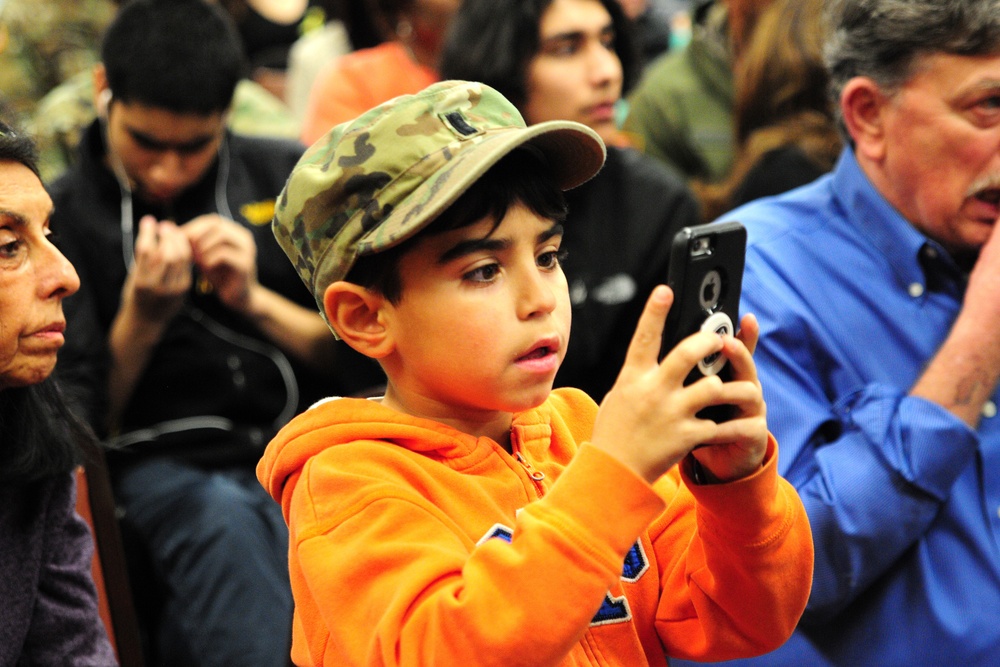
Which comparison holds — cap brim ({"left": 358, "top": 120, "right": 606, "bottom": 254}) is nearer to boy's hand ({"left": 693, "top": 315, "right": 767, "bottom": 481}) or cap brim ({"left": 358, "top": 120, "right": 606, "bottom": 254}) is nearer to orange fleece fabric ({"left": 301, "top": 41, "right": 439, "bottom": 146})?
boy's hand ({"left": 693, "top": 315, "right": 767, "bottom": 481})

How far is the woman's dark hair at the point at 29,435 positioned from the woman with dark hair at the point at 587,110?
3.90 ft

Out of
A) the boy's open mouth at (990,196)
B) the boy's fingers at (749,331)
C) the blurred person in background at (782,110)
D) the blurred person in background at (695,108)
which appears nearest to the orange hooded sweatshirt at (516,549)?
the boy's fingers at (749,331)

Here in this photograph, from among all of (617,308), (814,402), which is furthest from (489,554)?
(617,308)

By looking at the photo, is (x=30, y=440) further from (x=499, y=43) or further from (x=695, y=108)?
(x=695, y=108)

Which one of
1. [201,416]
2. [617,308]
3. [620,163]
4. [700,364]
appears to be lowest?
[201,416]

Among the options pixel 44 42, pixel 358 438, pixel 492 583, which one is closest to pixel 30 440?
pixel 358 438

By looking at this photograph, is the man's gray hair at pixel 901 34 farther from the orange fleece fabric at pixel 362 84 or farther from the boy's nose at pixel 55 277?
the orange fleece fabric at pixel 362 84

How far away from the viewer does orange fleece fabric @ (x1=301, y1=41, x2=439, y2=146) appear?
3.20m

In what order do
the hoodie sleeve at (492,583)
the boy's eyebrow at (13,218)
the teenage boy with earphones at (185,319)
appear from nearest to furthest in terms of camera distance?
the hoodie sleeve at (492,583) → the boy's eyebrow at (13,218) → the teenage boy with earphones at (185,319)

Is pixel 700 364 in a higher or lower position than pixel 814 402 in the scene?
higher

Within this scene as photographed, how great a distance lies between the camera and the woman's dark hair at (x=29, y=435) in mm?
1422

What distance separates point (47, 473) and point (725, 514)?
2.86 feet

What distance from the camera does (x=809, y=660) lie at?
64.5 inches

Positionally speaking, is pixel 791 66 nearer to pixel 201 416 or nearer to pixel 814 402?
pixel 814 402
